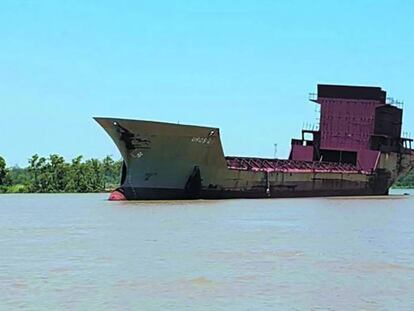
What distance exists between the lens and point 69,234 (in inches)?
1038

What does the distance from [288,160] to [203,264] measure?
1849 inches

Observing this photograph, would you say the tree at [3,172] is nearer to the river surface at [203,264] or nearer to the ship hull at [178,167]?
the ship hull at [178,167]

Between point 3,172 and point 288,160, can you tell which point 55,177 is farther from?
point 288,160

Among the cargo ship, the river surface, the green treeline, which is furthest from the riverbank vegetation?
the river surface

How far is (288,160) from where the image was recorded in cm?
6525

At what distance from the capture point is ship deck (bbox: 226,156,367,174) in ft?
188

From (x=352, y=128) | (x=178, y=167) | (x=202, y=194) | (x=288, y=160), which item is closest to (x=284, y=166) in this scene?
(x=288, y=160)

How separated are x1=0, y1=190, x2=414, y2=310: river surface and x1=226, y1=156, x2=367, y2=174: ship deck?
77.8 feet

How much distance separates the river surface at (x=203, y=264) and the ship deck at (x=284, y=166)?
77.8 ft

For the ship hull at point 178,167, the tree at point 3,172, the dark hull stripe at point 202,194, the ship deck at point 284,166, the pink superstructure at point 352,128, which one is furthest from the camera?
the tree at point 3,172

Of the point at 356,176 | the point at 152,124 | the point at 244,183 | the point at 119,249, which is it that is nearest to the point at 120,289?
the point at 119,249

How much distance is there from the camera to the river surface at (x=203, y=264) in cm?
1424

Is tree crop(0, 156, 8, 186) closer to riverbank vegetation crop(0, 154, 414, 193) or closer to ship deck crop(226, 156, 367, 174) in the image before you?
riverbank vegetation crop(0, 154, 414, 193)

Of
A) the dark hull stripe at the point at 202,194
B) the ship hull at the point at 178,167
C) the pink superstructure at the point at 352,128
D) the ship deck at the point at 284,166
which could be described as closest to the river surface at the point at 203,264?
the ship hull at the point at 178,167
